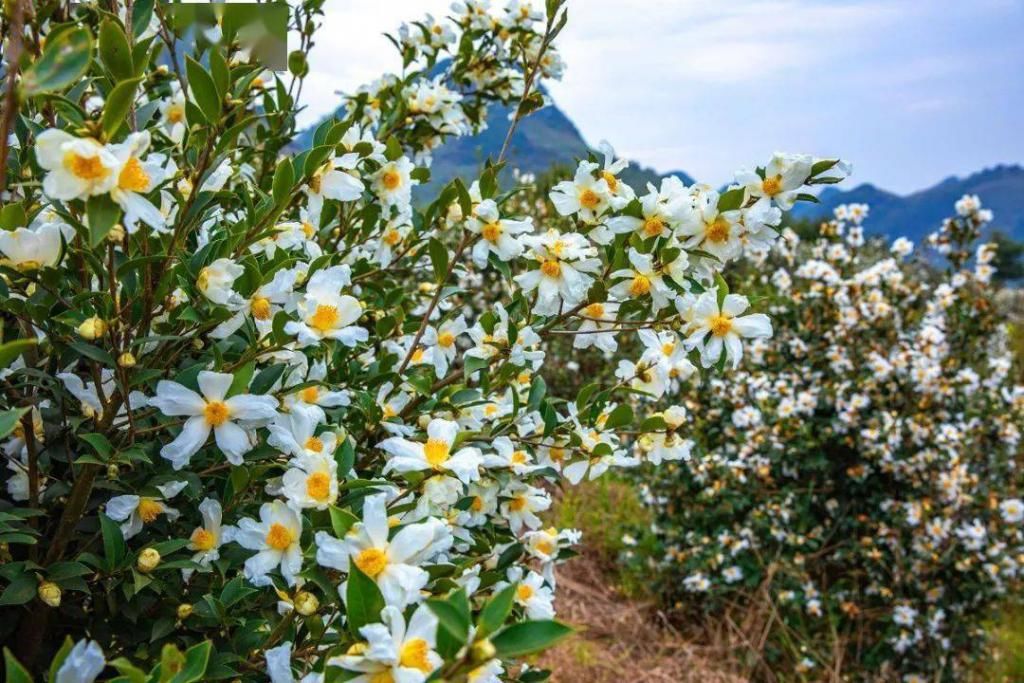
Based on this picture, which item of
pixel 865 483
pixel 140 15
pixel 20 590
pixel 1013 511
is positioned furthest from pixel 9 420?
pixel 1013 511

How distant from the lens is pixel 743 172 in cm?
98

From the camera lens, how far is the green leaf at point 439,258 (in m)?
1.08

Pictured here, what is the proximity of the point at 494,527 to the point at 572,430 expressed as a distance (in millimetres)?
210

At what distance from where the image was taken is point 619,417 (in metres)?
1.08

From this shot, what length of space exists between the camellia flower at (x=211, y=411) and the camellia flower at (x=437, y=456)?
14 cm

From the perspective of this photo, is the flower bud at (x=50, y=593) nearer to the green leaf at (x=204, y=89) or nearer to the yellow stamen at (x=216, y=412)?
→ the yellow stamen at (x=216, y=412)

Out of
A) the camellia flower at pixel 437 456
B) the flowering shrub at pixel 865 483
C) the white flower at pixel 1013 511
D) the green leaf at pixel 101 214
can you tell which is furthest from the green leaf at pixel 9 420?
the white flower at pixel 1013 511

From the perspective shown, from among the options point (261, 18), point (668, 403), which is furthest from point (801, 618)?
point (261, 18)

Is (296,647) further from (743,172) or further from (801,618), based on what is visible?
(801,618)

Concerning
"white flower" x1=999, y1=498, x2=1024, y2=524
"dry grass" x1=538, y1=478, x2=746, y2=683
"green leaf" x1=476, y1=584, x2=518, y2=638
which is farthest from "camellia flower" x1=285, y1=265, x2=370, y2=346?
"white flower" x1=999, y1=498, x2=1024, y2=524

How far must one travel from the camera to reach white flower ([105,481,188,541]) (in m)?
0.85

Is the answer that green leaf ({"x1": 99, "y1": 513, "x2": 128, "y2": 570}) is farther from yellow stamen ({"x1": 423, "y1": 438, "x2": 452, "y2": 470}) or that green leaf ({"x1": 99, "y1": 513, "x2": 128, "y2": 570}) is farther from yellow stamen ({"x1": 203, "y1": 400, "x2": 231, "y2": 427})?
yellow stamen ({"x1": 423, "y1": 438, "x2": 452, "y2": 470})

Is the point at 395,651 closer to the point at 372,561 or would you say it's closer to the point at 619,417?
the point at 372,561

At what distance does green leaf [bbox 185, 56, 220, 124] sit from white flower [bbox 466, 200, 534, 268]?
1.34 ft
